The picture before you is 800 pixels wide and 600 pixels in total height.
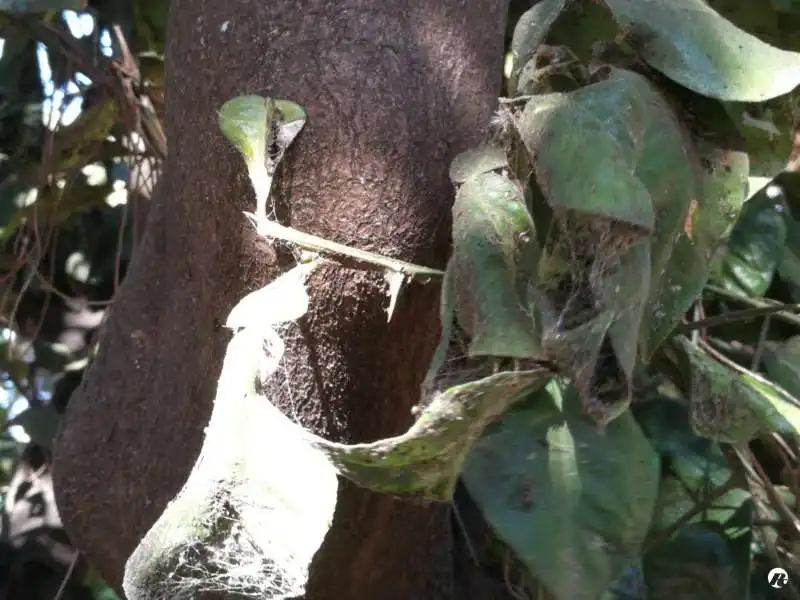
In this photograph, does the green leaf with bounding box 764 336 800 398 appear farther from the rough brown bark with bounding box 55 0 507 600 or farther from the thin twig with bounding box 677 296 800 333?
the rough brown bark with bounding box 55 0 507 600

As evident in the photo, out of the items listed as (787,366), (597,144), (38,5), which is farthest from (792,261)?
(38,5)

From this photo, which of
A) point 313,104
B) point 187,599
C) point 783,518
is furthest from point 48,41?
point 783,518

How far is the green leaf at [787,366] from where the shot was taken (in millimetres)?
706

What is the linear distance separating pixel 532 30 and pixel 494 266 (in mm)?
164

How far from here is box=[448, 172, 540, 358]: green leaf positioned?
48 centimetres

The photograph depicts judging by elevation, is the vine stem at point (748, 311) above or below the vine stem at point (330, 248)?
below

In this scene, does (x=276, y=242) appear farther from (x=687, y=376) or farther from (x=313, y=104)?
(x=687, y=376)

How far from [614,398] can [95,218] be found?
110 cm

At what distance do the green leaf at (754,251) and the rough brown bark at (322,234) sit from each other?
329mm

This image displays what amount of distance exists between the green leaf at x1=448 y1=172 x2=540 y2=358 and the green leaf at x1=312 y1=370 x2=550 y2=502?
1.0 inches

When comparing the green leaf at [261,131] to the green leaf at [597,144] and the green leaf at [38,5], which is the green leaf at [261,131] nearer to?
the green leaf at [597,144]

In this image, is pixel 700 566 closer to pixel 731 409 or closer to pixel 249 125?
pixel 731 409

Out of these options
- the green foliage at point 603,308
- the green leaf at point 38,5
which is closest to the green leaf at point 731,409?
the green foliage at point 603,308

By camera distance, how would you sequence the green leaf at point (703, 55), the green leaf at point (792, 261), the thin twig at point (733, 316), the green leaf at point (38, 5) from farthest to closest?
1. the green leaf at point (792, 261)
2. the green leaf at point (38, 5)
3. the thin twig at point (733, 316)
4. the green leaf at point (703, 55)
